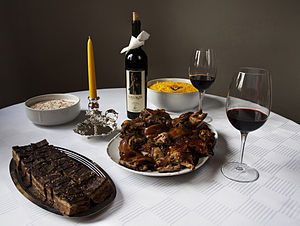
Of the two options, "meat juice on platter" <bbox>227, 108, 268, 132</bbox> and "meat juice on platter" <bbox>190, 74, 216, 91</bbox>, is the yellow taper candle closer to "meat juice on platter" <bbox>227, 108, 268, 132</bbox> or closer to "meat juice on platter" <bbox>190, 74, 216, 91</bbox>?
"meat juice on platter" <bbox>190, 74, 216, 91</bbox>

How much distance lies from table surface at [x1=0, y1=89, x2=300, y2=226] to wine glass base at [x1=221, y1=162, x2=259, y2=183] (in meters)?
0.02

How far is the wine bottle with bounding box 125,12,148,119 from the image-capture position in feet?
4.41

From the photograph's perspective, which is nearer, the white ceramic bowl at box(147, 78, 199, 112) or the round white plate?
the round white plate

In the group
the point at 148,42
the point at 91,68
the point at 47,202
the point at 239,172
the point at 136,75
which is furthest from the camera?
the point at 148,42

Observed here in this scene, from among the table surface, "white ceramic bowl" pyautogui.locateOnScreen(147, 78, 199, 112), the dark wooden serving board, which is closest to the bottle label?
"white ceramic bowl" pyautogui.locateOnScreen(147, 78, 199, 112)

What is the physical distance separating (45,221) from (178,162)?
44cm

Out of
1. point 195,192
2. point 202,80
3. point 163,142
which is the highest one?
point 202,80

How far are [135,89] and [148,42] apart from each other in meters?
2.50

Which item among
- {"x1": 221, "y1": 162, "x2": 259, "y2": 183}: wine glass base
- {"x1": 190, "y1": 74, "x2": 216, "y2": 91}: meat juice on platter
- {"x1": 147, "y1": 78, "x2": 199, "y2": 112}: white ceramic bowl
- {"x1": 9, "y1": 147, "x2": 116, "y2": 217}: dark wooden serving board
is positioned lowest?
{"x1": 221, "y1": 162, "x2": 259, "y2": 183}: wine glass base

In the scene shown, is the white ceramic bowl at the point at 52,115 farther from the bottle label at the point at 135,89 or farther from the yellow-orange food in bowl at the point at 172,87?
the yellow-orange food in bowl at the point at 172,87

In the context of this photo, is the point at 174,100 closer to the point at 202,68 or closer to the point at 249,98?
the point at 202,68

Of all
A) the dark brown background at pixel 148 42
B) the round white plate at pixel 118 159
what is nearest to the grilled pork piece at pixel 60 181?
the round white plate at pixel 118 159

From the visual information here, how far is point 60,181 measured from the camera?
800 mm

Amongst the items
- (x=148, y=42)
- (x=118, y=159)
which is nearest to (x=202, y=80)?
(x=118, y=159)
